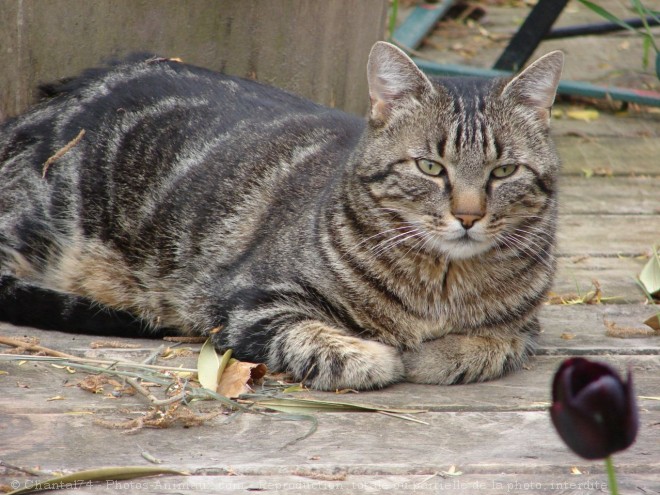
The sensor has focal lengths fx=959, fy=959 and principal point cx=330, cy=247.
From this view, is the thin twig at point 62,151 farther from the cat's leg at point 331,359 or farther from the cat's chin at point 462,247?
the cat's chin at point 462,247

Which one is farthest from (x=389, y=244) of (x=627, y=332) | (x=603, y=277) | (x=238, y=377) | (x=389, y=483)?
(x=603, y=277)

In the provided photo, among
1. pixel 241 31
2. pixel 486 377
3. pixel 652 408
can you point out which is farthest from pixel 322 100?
pixel 652 408

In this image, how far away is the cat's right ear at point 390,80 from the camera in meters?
3.09

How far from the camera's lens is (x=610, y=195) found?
16.7 ft

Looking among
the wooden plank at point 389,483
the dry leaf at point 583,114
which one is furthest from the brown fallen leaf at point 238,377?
the dry leaf at point 583,114

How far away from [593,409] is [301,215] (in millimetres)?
2298

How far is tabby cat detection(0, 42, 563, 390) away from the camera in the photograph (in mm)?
2957

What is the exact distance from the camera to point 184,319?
3455mm

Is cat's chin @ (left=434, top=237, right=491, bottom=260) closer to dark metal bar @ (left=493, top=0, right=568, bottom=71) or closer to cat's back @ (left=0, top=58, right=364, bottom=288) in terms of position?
cat's back @ (left=0, top=58, right=364, bottom=288)

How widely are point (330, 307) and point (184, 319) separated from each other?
623 mm

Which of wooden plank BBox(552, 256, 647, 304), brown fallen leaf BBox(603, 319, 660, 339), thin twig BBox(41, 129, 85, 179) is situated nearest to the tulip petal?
brown fallen leaf BBox(603, 319, 660, 339)

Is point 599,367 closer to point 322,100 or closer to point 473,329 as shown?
point 473,329

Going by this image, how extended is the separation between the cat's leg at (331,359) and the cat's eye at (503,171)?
0.63 m

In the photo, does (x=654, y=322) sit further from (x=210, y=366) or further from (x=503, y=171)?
(x=210, y=366)
